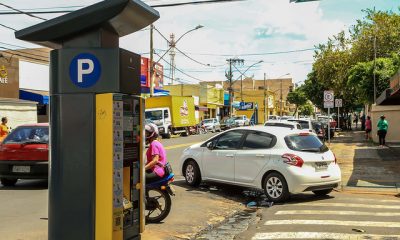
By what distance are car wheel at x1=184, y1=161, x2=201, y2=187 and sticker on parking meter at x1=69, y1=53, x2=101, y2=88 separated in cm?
766

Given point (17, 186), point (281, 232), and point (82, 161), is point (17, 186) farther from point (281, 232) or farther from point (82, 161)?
point (82, 161)

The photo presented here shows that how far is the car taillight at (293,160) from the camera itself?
1048 centimetres

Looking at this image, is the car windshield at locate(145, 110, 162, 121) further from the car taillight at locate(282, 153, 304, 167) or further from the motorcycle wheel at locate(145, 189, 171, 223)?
the motorcycle wheel at locate(145, 189, 171, 223)

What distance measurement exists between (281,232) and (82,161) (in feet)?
12.9

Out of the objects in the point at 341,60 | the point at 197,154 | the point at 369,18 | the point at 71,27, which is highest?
the point at 369,18

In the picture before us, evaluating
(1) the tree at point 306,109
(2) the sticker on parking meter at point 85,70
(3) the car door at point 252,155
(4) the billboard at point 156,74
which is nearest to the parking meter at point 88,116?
(2) the sticker on parking meter at point 85,70

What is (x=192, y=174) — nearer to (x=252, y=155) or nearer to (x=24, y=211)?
(x=252, y=155)

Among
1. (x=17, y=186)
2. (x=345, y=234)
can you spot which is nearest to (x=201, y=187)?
(x=17, y=186)

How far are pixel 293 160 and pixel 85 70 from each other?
20.9 feet

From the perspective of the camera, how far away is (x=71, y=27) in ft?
16.5

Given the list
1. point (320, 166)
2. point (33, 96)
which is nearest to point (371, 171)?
point (320, 166)

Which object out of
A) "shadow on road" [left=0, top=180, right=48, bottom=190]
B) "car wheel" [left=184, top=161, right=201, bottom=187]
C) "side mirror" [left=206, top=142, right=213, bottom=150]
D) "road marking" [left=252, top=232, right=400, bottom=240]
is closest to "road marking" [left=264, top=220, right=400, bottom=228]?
"road marking" [left=252, top=232, right=400, bottom=240]

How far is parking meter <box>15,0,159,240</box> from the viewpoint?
502 cm

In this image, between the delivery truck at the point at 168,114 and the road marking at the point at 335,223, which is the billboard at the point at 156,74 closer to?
the delivery truck at the point at 168,114
